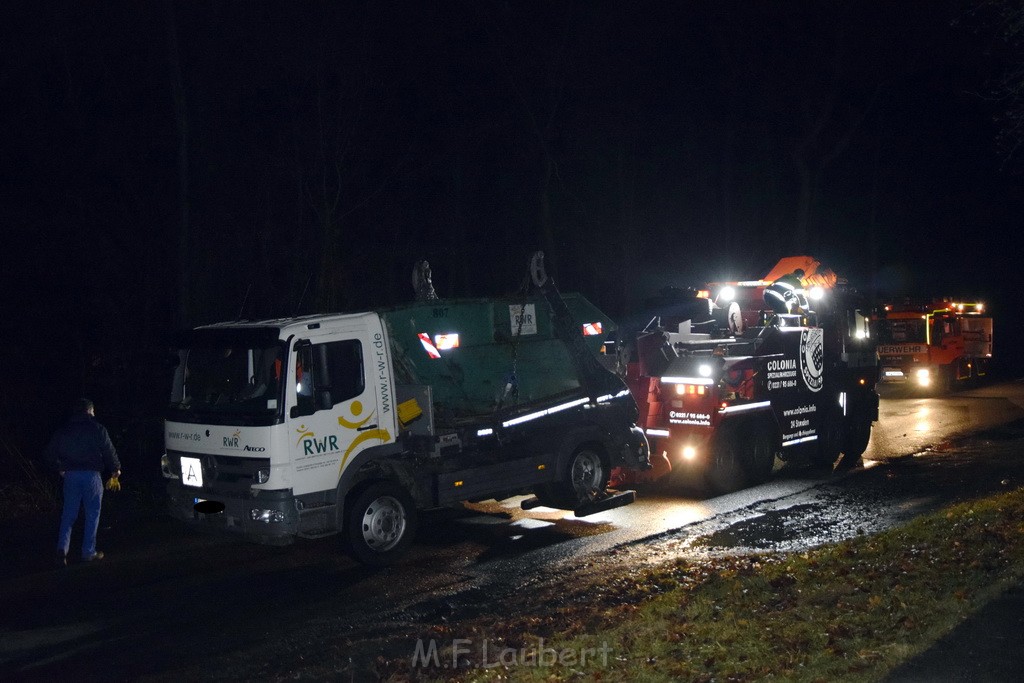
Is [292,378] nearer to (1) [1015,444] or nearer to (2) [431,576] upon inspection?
(2) [431,576]

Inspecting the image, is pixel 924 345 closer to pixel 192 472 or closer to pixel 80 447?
pixel 192 472

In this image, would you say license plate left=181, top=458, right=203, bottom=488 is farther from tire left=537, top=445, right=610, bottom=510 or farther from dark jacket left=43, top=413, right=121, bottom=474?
tire left=537, top=445, right=610, bottom=510

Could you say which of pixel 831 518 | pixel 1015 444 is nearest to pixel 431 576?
pixel 831 518

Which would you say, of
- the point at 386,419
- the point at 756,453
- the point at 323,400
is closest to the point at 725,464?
the point at 756,453

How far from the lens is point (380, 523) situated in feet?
32.0

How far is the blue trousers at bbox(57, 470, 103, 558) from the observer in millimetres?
9867

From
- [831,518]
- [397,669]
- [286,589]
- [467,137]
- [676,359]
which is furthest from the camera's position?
[467,137]

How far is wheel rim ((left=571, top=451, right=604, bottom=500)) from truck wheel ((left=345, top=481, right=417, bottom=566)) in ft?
7.61

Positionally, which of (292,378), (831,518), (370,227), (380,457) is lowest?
(831,518)

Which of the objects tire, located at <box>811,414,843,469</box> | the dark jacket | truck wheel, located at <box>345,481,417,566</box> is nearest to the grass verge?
truck wheel, located at <box>345,481,417,566</box>

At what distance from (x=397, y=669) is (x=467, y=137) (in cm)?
2119

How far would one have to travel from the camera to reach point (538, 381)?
11.6 meters

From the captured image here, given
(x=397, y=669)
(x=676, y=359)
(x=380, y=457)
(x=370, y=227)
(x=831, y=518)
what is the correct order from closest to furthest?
(x=397, y=669), (x=380, y=457), (x=831, y=518), (x=676, y=359), (x=370, y=227)

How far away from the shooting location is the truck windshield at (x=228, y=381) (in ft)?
Result: 30.1
